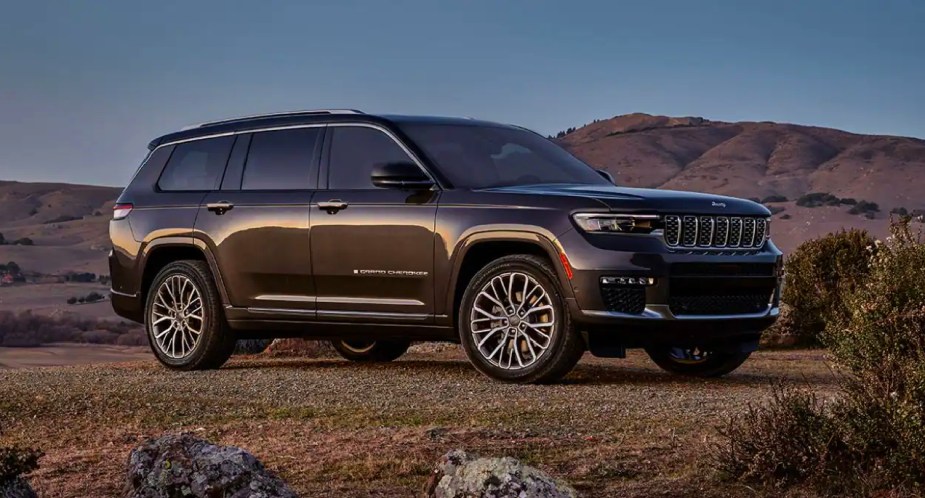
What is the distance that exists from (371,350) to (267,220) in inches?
96.4

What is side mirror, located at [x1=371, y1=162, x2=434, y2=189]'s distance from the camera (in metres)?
10.1

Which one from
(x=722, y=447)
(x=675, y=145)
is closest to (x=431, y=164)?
(x=722, y=447)

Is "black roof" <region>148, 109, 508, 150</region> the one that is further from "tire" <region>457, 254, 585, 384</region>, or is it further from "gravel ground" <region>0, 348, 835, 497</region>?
"gravel ground" <region>0, 348, 835, 497</region>

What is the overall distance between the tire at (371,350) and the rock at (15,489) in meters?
8.04

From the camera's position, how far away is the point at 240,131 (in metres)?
11.9

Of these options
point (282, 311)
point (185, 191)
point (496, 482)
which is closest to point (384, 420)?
point (282, 311)

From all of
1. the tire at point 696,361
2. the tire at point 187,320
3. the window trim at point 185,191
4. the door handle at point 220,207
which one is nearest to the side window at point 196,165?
the window trim at point 185,191

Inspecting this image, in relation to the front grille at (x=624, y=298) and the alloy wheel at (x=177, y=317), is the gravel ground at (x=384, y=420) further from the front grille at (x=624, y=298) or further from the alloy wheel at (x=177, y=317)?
the front grille at (x=624, y=298)

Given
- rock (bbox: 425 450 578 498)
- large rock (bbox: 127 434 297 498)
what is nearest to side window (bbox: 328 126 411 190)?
large rock (bbox: 127 434 297 498)

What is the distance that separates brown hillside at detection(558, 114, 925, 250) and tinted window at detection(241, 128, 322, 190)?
57.5m

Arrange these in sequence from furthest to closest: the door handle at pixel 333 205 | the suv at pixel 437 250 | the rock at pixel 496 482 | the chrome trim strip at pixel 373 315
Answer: the door handle at pixel 333 205 < the chrome trim strip at pixel 373 315 < the suv at pixel 437 250 < the rock at pixel 496 482

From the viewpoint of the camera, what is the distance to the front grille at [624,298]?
9508mm

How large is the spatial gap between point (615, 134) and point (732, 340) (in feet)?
348

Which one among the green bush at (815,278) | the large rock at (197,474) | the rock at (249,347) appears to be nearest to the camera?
the large rock at (197,474)
